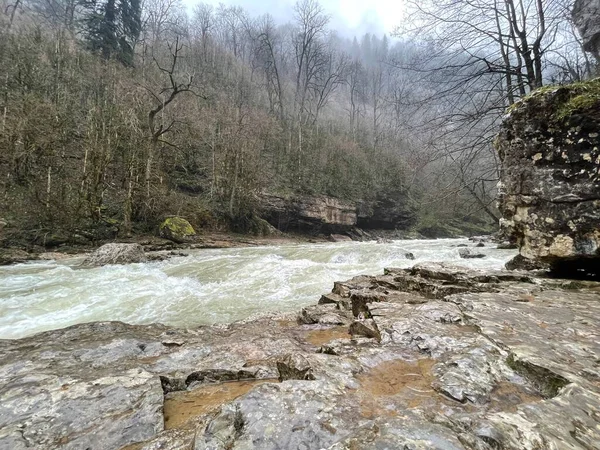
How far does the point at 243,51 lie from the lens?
36.8 meters

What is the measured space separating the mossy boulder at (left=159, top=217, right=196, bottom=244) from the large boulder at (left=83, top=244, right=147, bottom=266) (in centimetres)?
379

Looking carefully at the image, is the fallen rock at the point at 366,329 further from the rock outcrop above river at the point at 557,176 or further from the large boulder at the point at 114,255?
the large boulder at the point at 114,255

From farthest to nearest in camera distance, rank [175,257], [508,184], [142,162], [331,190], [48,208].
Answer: [331,190] < [142,162] < [48,208] < [175,257] < [508,184]

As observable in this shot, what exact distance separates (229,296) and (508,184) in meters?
4.70

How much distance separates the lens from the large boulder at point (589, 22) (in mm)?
6496

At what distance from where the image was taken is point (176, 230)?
1312 centimetres

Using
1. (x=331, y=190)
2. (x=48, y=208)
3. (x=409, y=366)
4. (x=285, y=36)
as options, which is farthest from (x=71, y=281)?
(x=285, y=36)

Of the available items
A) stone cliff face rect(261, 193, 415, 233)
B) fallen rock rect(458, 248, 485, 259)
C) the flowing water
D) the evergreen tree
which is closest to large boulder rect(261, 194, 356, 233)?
stone cliff face rect(261, 193, 415, 233)

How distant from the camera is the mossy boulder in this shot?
12922 mm

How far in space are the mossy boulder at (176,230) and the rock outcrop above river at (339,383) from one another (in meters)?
10.0

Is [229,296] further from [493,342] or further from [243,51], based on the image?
[243,51]

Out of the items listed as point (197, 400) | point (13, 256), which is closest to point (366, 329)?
point (197, 400)

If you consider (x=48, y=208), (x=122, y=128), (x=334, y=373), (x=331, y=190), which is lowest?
(x=334, y=373)

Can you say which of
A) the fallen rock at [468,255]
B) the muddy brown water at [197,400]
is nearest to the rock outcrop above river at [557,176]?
the muddy brown water at [197,400]
